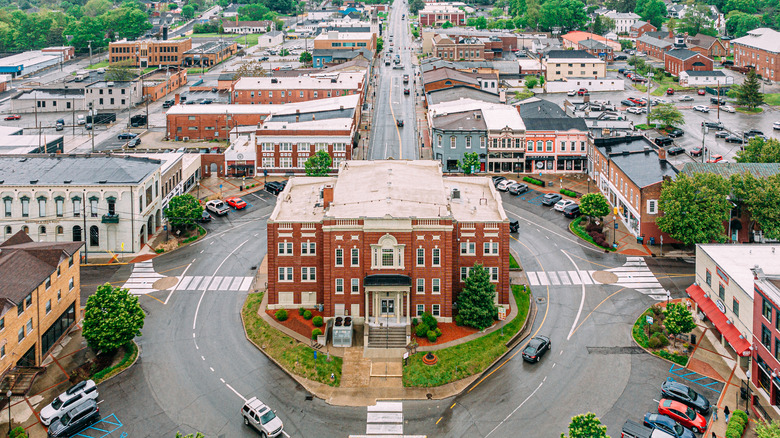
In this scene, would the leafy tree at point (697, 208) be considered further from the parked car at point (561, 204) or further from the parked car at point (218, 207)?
the parked car at point (218, 207)

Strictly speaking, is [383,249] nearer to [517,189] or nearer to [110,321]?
[110,321]

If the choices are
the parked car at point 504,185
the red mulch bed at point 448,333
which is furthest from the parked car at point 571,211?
the red mulch bed at point 448,333

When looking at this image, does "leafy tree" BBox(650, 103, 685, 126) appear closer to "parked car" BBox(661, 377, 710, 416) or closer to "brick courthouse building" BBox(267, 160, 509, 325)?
"brick courthouse building" BBox(267, 160, 509, 325)

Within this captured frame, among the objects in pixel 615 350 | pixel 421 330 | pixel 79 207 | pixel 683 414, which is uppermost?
pixel 79 207

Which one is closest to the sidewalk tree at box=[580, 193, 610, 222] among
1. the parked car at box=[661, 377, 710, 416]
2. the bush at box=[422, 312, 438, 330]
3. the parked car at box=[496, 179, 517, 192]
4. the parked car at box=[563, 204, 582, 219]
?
the parked car at box=[563, 204, 582, 219]

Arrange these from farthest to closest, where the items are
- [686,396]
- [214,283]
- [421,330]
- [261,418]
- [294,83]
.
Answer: [294,83] < [214,283] < [421,330] < [686,396] < [261,418]

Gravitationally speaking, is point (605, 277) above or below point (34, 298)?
below

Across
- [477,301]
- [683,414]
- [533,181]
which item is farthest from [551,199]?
[683,414]
